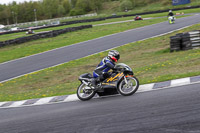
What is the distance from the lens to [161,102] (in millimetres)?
7047

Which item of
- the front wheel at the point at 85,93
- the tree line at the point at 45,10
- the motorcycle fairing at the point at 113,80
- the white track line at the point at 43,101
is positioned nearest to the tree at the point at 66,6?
the tree line at the point at 45,10

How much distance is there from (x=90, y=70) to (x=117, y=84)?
727cm

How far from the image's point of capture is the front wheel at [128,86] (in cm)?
862

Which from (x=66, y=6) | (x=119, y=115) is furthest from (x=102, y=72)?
(x=66, y=6)

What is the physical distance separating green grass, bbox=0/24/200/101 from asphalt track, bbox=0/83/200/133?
2.07 metres

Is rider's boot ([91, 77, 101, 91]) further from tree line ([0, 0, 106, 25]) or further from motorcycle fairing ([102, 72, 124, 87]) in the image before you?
tree line ([0, 0, 106, 25])

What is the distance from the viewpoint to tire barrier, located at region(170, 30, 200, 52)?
50.5ft

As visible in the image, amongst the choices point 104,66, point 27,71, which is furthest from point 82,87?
point 27,71

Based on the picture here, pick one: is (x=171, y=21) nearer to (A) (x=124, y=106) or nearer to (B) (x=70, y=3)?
(A) (x=124, y=106)

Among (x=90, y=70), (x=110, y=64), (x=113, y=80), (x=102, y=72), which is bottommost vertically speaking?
(x=90, y=70)

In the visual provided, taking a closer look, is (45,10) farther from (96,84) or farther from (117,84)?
(117,84)

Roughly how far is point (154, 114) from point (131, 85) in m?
2.59

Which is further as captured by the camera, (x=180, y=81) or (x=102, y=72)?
(x=102, y=72)

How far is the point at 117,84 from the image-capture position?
8.72 m
